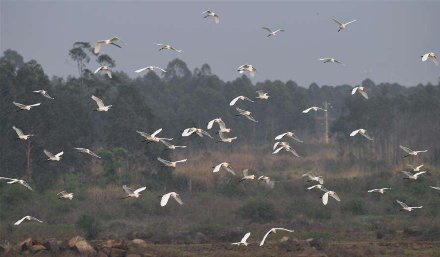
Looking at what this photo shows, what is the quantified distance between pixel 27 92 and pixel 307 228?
78.8 ft

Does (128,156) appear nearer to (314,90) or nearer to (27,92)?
(27,92)

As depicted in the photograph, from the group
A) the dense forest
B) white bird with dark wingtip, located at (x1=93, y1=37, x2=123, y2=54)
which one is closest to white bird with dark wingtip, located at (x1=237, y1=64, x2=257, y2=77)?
white bird with dark wingtip, located at (x1=93, y1=37, x2=123, y2=54)

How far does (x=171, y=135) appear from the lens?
3396 inches

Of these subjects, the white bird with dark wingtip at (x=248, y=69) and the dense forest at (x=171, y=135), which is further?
the dense forest at (x=171, y=135)

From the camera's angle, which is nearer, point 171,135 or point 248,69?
point 248,69

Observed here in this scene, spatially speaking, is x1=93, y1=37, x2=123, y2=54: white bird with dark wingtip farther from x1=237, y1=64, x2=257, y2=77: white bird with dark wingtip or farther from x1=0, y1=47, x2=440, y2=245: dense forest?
x1=0, y1=47, x2=440, y2=245: dense forest

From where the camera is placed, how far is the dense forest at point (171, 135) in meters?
62.0

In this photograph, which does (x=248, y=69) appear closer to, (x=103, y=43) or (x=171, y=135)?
(x=103, y=43)

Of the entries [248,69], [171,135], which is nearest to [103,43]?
[248,69]

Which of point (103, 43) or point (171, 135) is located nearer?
point (103, 43)

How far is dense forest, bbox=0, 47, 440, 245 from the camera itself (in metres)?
62.0

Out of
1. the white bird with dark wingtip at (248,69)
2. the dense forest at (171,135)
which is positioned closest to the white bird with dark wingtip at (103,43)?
the white bird with dark wingtip at (248,69)

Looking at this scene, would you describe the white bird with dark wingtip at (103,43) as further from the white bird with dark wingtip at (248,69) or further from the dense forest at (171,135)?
the dense forest at (171,135)

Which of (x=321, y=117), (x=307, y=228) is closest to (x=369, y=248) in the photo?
(x=307, y=228)
